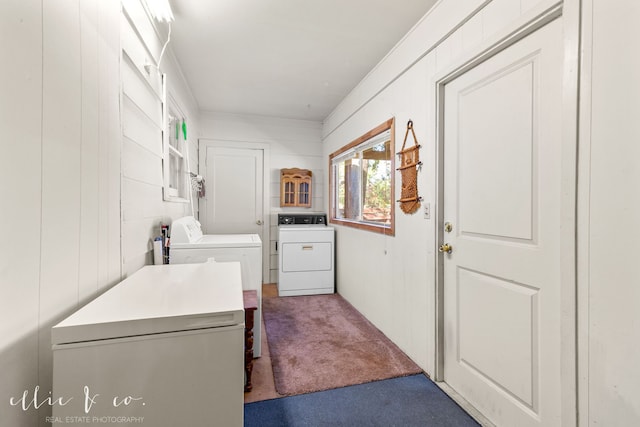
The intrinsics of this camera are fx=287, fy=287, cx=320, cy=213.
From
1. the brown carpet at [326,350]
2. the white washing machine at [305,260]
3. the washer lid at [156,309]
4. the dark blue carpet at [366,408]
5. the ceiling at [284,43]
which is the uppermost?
the ceiling at [284,43]

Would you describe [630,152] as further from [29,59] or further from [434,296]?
[29,59]

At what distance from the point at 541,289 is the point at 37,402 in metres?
1.83

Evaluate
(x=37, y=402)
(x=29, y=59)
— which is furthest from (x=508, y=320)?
(x=29, y=59)

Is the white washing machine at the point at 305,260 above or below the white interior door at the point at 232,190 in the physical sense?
below

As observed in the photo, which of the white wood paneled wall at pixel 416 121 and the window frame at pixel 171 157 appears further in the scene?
the window frame at pixel 171 157

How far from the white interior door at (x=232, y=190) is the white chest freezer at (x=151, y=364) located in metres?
3.03

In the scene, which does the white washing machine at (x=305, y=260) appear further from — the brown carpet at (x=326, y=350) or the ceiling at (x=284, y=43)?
the ceiling at (x=284, y=43)

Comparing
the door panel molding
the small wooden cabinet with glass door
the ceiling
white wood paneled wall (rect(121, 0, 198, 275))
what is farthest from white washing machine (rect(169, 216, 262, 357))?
the small wooden cabinet with glass door

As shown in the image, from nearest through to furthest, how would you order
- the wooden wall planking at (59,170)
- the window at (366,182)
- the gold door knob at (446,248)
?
the wooden wall planking at (59,170), the gold door knob at (446,248), the window at (366,182)

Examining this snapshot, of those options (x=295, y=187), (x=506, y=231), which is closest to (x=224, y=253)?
(x=506, y=231)

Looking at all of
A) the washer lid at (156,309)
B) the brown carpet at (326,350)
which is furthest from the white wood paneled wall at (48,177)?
the brown carpet at (326,350)

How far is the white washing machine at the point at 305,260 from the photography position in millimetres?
3582

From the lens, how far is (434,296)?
1.80 metres

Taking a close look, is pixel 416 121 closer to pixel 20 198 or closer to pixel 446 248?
pixel 446 248
